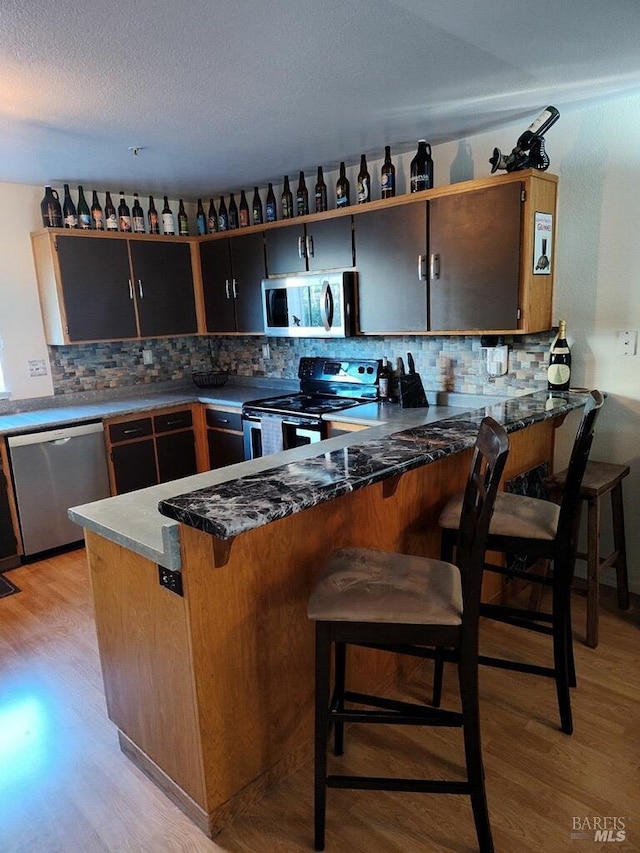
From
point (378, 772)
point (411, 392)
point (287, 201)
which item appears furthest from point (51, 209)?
point (378, 772)

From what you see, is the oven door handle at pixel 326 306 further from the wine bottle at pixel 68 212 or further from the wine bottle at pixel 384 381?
the wine bottle at pixel 68 212

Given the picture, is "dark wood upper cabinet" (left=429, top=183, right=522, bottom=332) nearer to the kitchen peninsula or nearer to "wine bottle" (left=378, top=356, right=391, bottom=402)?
"wine bottle" (left=378, top=356, right=391, bottom=402)

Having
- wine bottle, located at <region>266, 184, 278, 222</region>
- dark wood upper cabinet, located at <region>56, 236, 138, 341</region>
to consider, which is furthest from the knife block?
dark wood upper cabinet, located at <region>56, 236, 138, 341</region>

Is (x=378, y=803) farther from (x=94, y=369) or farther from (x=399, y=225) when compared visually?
(x=94, y=369)

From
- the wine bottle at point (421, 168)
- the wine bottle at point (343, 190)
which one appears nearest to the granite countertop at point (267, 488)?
the wine bottle at point (421, 168)

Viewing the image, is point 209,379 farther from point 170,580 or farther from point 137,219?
point 170,580

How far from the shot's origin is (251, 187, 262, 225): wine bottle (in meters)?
→ 4.11

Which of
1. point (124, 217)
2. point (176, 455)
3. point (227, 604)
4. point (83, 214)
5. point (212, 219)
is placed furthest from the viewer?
point (212, 219)

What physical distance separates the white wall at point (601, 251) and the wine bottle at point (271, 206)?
1366mm

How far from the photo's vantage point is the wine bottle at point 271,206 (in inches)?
158

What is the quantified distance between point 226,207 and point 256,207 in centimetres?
49

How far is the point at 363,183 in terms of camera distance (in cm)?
344

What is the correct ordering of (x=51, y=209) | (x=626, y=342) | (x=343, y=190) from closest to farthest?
(x=626, y=342), (x=343, y=190), (x=51, y=209)

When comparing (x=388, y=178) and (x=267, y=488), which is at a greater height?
(x=388, y=178)
